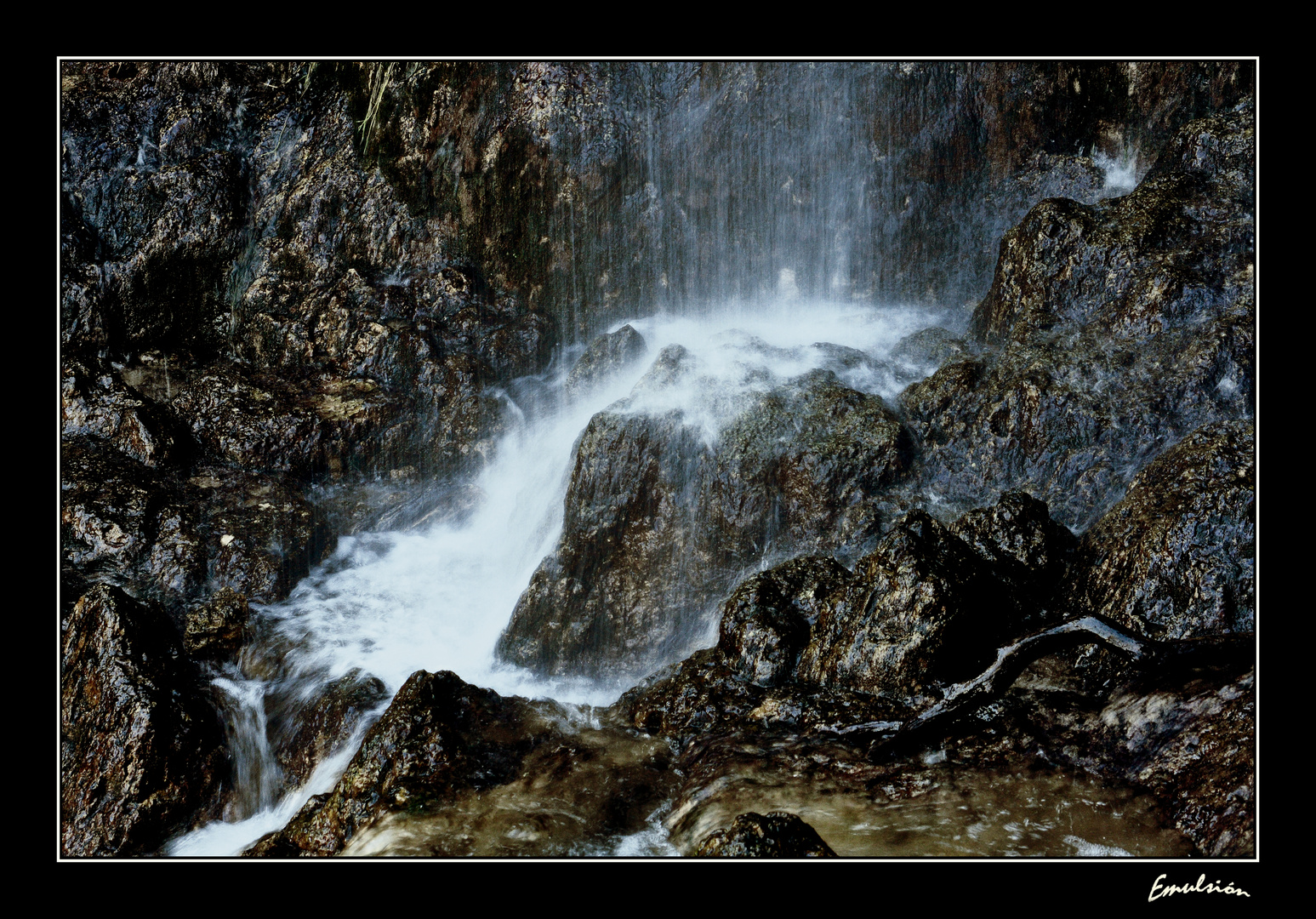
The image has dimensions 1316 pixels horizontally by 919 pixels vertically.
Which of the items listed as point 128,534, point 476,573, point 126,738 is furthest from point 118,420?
point 126,738

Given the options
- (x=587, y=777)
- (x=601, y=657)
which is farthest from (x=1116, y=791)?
(x=601, y=657)

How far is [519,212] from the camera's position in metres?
12.9

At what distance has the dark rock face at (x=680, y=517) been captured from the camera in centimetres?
891

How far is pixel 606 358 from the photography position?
474 inches

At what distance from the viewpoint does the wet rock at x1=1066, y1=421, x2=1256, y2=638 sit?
21.7ft

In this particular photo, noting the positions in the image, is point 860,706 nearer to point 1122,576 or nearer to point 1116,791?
point 1116,791

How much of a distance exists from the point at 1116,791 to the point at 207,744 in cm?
688

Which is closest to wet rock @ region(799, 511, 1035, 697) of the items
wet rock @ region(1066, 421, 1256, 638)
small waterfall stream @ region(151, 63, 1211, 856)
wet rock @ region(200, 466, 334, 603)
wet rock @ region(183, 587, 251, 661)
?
wet rock @ region(1066, 421, 1256, 638)

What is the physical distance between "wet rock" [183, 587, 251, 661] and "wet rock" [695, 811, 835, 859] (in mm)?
6108

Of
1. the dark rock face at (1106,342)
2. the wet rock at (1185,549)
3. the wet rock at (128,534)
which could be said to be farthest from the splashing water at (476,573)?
the wet rock at (1185,549)

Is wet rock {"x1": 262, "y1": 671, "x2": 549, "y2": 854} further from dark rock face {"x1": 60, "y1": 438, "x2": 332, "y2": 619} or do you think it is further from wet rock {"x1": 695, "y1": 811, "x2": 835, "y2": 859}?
dark rock face {"x1": 60, "y1": 438, "x2": 332, "y2": 619}

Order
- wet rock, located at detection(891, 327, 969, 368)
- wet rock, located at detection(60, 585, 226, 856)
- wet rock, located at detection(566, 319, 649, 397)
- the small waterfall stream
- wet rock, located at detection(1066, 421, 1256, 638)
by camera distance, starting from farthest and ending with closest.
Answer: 1. wet rock, located at detection(566, 319, 649, 397)
2. the small waterfall stream
3. wet rock, located at detection(891, 327, 969, 368)
4. wet rock, located at detection(60, 585, 226, 856)
5. wet rock, located at detection(1066, 421, 1256, 638)
